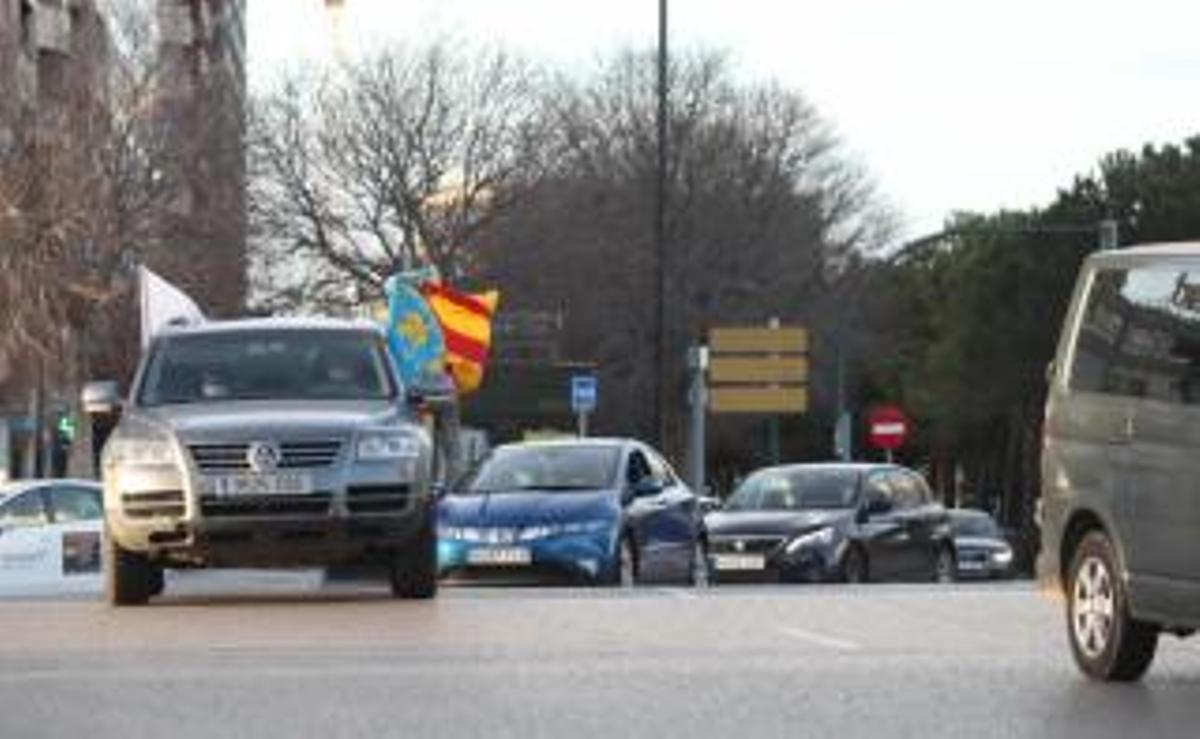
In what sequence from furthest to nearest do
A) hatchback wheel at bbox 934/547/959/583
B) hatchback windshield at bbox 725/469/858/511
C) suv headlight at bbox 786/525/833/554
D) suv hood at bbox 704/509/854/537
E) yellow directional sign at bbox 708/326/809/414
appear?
yellow directional sign at bbox 708/326/809/414 → hatchback wheel at bbox 934/547/959/583 → hatchback windshield at bbox 725/469/858/511 → suv hood at bbox 704/509/854/537 → suv headlight at bbox 786/525/833/554

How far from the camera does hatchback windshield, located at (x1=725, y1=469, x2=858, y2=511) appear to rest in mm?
27391

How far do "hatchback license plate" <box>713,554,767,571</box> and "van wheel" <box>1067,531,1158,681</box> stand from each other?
13.7 metres

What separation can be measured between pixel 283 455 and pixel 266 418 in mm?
311

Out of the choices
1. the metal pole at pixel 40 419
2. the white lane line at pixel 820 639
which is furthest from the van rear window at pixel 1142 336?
the metal pole at pixel 40 419

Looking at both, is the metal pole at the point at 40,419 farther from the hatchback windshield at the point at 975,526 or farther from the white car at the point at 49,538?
the hatchback windshield at the point at 975,526

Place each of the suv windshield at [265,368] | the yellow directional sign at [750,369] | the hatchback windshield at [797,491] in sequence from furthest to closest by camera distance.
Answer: the yellow directional sign at [750,369] → the hatchback windshield at [797,491] → the suv windshield at [265,368]

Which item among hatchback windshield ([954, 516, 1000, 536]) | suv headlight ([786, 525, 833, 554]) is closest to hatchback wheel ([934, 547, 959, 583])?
suv headlight ([786, 525, 833, 554])

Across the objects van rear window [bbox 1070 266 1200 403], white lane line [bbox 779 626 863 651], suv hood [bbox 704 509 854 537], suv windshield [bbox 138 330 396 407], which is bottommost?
suv hood [bbox 704 509 854 537]

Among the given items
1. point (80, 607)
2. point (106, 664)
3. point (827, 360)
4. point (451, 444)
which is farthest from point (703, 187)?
point (106, 664)

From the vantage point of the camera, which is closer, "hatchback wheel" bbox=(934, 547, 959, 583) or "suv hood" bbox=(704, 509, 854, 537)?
"suv hood" bbox=(704, 509, 854, 537)

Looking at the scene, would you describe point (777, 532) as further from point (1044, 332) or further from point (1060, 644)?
point (1044, 332)

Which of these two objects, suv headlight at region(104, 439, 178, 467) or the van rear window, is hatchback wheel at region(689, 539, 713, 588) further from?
the van rear window

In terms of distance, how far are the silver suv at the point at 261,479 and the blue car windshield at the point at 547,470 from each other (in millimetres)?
5222

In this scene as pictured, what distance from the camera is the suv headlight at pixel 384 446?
17672 mm
